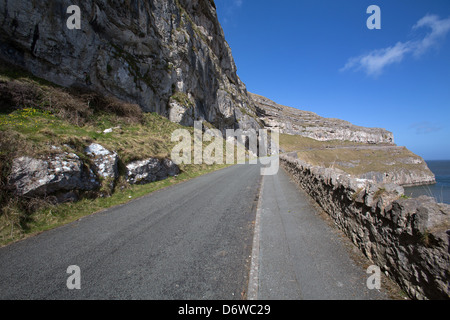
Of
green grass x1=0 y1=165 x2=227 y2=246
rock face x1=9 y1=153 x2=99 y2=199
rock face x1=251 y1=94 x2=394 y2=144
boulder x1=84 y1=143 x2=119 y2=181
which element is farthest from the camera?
rock face x1=251 y1=94 x2=394 y2=144

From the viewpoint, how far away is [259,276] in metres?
3.29

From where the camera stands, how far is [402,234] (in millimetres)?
2822

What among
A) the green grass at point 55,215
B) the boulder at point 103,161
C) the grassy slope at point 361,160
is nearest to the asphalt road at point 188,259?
the green grass at point 55,215

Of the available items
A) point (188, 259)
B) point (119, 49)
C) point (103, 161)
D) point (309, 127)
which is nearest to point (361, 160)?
point (119, 49)

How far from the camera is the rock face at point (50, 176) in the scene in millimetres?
5941

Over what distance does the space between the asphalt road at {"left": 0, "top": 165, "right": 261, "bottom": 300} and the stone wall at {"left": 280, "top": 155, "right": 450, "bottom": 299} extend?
2.43 metres

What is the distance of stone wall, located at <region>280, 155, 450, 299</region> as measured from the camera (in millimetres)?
2270

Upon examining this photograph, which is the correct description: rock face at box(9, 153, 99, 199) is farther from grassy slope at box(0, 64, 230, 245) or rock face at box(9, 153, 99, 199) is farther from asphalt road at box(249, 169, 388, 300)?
asphalt road at box(249, 169, 388, 300)

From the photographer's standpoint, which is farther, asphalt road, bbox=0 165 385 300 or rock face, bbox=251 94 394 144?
rock face, bbox=251 94 394 144

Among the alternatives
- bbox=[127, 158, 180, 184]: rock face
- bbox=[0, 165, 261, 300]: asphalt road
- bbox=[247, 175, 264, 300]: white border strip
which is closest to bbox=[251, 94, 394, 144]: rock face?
bbox=[127, 158, 180, 184]: rock face
